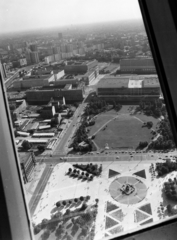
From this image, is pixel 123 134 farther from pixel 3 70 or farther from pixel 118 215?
pixel 3 70

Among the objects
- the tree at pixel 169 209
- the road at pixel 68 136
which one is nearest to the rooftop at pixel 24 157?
the road at pixel 68 136

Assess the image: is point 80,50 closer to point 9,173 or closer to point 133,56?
point 133,56

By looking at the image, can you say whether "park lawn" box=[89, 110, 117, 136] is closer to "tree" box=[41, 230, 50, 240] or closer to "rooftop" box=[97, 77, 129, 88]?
"rooftop" box=[97, 77, 129, 88]

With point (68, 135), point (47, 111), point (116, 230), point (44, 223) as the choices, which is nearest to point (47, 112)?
point (47, 111)

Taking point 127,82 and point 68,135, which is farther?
point 127,82

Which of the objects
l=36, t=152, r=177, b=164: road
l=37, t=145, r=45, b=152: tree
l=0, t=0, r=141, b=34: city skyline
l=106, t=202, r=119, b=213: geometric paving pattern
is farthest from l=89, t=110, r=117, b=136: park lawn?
l=0, t=0, r=141, b=34: city skyline

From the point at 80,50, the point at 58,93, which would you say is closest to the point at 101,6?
the point at 80,50
